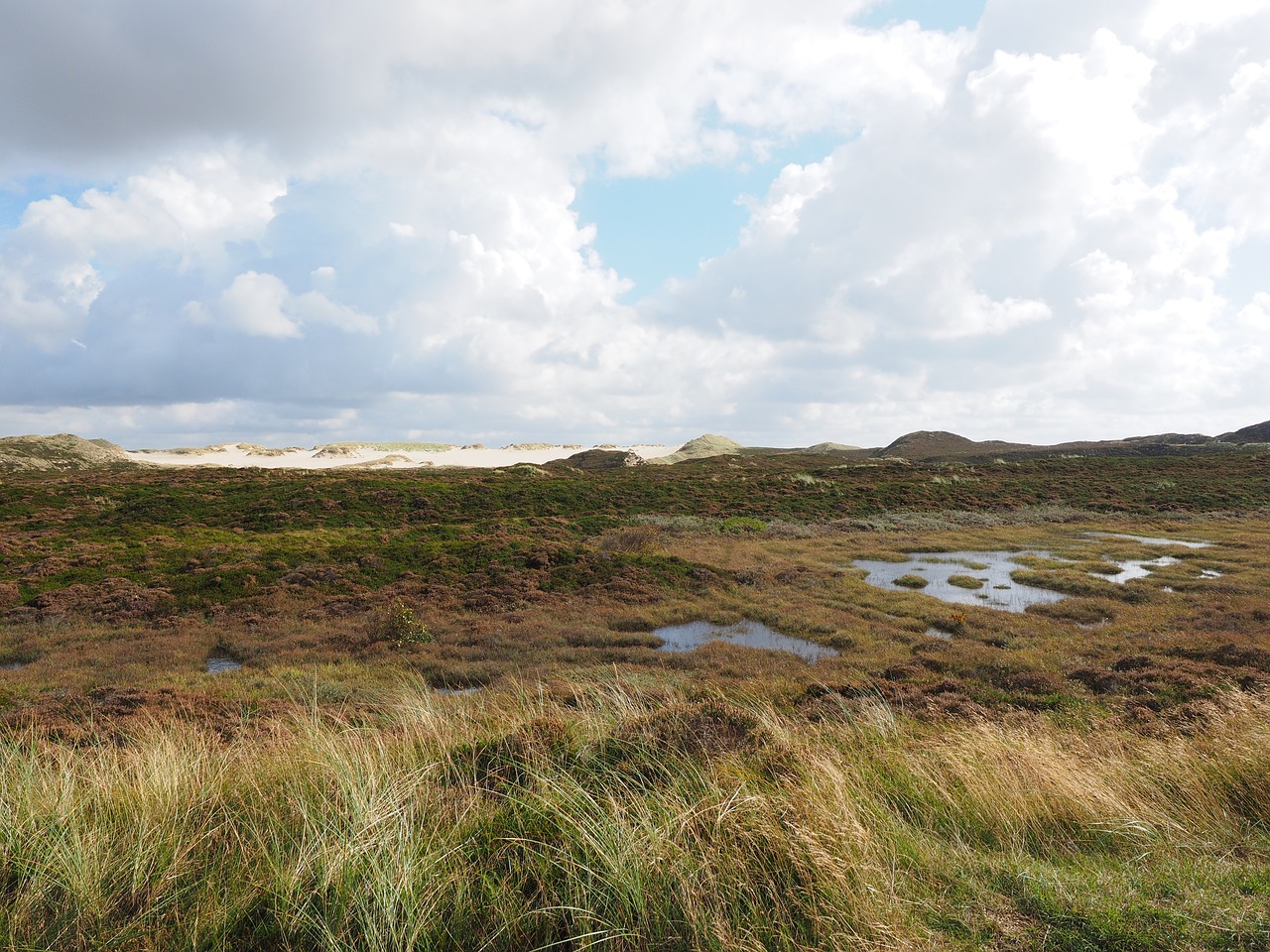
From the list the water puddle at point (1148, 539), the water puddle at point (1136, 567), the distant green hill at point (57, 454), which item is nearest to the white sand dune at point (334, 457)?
the distant green hill at point (57, 454)

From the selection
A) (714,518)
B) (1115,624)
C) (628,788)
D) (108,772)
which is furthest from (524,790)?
(714,518)

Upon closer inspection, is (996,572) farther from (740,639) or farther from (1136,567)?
(740,639)

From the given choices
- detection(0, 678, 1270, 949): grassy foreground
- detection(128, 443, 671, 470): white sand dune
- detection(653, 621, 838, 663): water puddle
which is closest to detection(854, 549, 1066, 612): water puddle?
detection(653, 621, 838, 663): water puddle

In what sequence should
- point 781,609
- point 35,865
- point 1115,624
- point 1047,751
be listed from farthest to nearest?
point 781,609
point 1115,624
point 1047,751
point 35,865

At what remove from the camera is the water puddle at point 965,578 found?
64.4ft

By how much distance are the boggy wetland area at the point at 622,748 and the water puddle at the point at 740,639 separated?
0.15 metres

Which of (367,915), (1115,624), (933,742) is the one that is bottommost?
(1115,624)

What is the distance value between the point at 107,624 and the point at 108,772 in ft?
50.9

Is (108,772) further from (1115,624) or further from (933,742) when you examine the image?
(1115,624)

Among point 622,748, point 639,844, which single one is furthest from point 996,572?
point 639,844

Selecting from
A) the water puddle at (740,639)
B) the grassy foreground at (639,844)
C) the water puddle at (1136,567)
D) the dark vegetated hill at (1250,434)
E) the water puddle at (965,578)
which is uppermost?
the dark vegetated hill at (1250,434)

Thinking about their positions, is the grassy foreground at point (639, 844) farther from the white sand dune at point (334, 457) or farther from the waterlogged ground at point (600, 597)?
the white sand dune at point (334, 457)

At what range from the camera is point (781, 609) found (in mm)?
18250

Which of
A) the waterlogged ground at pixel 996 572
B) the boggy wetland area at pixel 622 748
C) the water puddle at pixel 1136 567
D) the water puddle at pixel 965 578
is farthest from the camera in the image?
the water puddle at pixel 1136 567
